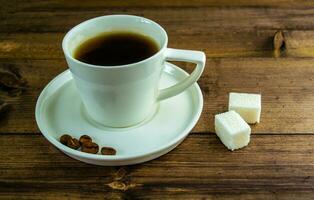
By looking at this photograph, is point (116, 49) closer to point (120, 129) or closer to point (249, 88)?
point (120, 129)

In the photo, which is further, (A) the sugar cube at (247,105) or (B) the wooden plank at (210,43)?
(B) the wooden plank at (210,43)

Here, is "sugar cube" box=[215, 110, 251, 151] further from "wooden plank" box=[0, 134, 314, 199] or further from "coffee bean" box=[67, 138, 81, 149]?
"coffee bean" box=[67, 138, 81, 149]

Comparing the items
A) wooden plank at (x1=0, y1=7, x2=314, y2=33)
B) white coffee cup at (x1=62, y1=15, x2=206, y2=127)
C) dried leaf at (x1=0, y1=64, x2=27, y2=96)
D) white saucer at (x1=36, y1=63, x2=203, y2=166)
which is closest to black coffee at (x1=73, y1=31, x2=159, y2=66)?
white coffee cup at (x1=62, y1=15, x2=206, y2=127)

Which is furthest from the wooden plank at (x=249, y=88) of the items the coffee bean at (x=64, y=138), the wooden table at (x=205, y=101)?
the coffee bean at (x=64, y=138)

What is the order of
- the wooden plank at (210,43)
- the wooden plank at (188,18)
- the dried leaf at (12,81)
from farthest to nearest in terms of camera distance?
the wooden plank at (188,18)
the wooden plank at (210,43)
the dried leaf at (12,81)

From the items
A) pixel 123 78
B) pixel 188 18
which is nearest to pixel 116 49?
pixel 123 78

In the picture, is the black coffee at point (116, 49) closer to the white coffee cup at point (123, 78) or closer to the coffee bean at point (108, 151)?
the white coffee cup at point (123, 78)
